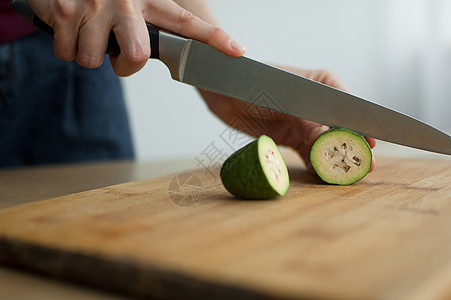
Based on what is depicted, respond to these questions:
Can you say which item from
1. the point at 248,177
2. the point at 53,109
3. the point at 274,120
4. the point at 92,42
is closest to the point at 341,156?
the point at 248,177

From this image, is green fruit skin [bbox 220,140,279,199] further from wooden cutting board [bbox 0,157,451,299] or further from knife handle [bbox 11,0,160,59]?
knife handle [bbox 11,0,160,59]

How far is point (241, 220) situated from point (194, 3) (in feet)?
3.86

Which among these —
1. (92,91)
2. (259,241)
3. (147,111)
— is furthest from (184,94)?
(259,241)

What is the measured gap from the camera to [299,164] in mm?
1909

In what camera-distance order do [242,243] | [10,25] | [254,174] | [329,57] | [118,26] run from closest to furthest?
[242,243], [254,174], [118,26], [10,25], [329,57]

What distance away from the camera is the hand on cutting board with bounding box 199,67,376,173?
5.62 feet

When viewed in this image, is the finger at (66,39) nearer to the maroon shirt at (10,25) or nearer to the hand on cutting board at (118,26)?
the hand on cutting board at (118,26)

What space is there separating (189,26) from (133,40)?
0.17 meters

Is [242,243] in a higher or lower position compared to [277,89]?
lower

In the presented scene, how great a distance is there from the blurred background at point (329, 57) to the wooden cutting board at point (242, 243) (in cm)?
263

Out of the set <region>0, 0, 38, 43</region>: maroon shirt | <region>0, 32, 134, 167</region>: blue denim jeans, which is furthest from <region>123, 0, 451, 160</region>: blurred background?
<region>0, 0, 38, 43</region>: maroon shirt

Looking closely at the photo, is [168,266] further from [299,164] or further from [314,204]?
[299,164]

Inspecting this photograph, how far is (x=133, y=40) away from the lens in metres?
1.37

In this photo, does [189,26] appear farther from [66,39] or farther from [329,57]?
[329,57]
